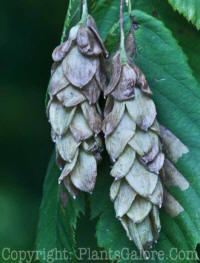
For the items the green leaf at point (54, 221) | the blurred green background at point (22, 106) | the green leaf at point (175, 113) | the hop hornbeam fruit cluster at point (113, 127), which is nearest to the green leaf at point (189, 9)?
the green leaf at point (175, 113)

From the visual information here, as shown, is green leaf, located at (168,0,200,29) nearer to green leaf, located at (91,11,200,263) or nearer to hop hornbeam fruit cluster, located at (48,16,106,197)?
green leaf, located at (91,11,200,263)

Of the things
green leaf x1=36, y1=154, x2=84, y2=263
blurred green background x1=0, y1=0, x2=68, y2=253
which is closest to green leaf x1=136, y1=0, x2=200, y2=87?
green leaf x1=36, y1=154, x2=84, y2=263

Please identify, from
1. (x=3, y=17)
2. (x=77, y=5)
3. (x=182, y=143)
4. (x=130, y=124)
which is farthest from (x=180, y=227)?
(x=3, y=17)

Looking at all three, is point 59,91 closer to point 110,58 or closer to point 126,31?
point 110,58

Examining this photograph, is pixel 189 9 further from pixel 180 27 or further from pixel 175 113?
pixel 175 113

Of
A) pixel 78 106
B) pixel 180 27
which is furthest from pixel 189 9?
pixel 78 106

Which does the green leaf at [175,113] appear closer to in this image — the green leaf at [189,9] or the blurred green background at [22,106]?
the green leaf at [189,9]
